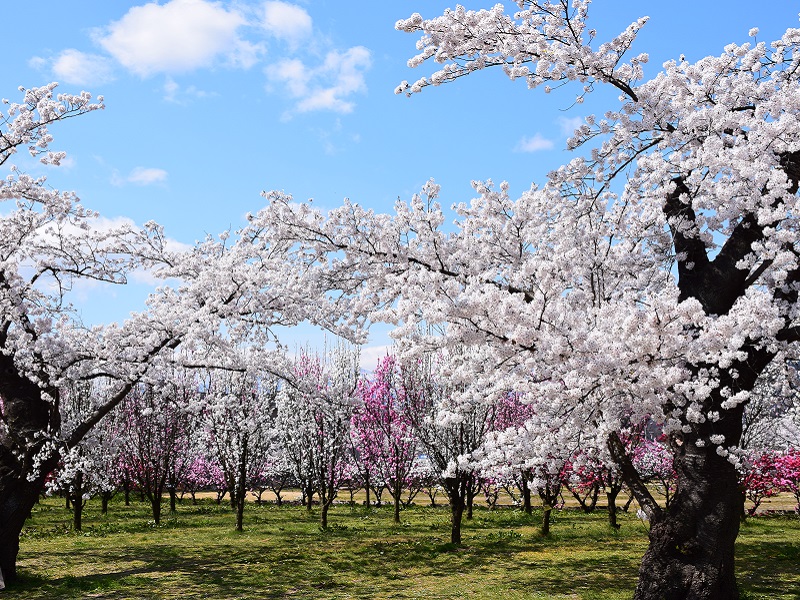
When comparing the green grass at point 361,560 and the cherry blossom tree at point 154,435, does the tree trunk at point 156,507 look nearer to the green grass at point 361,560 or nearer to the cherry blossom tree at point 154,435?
the cherry blossom tree at point 154,435

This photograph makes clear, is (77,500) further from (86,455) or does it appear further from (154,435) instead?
(154,435)

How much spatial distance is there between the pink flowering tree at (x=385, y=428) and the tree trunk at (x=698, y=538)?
13.6 meters

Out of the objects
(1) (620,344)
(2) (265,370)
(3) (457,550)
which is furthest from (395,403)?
(1) (620,344)

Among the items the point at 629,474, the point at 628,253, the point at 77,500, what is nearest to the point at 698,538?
the point at 629,474

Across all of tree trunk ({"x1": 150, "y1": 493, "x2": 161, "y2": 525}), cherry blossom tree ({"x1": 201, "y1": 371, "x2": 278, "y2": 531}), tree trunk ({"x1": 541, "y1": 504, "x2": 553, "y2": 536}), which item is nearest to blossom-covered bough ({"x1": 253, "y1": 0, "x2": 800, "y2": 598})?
tree trunk ({"x1": 541, "y1": 504, "x2": 553, "y2": 536})

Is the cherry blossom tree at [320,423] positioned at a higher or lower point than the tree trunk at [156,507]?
higher

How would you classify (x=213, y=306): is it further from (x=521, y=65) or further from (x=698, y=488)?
(x=698, y=488)

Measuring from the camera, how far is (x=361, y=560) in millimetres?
13070

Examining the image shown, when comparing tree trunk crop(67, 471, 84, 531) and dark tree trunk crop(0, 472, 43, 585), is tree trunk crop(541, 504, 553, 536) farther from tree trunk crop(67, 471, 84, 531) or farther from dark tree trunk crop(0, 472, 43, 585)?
tree trunk crop(67, 471, 84, 531)

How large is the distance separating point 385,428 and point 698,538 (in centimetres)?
1642

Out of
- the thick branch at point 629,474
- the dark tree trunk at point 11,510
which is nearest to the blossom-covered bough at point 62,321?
the dark tree trunk at point 11,510

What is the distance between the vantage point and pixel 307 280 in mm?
9633

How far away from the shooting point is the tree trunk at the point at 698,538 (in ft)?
25.7

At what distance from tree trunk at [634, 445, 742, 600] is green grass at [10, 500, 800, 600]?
1534mm
